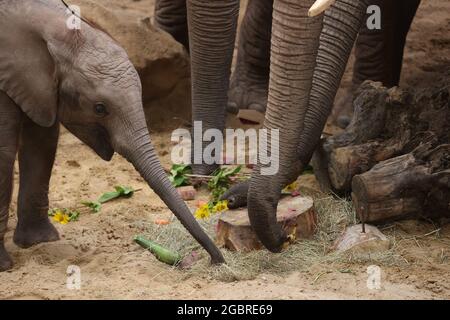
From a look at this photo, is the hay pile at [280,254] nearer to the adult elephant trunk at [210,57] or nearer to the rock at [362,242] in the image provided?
the rock at [362,242]

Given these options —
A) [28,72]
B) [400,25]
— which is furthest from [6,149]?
[400,25]

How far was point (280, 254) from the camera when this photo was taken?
199 inches

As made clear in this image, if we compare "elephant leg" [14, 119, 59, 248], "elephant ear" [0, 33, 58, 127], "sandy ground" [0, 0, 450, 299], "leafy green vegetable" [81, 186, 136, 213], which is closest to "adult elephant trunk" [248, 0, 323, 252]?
"sandy ground" [0, 0, 450, 299]

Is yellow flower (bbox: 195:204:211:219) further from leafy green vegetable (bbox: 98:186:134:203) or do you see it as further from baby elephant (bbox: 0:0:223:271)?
baby elephant (bbox: 0:0:223:271)

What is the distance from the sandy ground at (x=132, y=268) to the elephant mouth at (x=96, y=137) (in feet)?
1.70

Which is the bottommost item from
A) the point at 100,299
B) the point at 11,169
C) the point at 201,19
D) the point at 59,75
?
the point at 100,299

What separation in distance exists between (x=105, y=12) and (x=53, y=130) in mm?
2118

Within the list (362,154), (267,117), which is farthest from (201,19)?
(267,117)

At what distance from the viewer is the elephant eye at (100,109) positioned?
4797 millimetres

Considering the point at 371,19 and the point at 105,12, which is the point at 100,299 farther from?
the point at 371,19

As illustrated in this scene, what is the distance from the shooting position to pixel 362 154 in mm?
5680

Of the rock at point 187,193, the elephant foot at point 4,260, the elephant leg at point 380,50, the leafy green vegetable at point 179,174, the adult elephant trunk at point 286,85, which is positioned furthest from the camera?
the elephant leg at point 380,50

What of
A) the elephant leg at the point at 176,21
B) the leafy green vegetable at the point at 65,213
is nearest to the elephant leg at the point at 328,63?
the leafy green vegetable at the point at 65,213

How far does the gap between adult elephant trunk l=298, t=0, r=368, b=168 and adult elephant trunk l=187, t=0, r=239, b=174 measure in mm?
792
